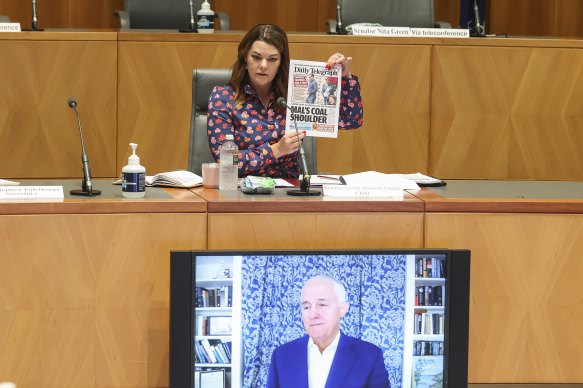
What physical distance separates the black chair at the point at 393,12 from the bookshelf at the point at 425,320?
135 inches

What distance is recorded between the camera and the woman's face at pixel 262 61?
3922mm

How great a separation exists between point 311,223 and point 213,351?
48 cm

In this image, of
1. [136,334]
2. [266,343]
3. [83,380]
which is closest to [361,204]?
[266,343]

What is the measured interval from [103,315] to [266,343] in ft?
1.56

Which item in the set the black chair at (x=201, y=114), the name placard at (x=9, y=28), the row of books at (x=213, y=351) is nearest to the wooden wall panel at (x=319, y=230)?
the row of books at (x=213, y=351)

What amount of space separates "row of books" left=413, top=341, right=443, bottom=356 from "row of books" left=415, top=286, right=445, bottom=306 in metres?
0.10

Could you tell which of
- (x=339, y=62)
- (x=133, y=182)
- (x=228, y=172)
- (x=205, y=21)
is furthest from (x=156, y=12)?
(x=133, y=182)

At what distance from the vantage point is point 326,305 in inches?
112

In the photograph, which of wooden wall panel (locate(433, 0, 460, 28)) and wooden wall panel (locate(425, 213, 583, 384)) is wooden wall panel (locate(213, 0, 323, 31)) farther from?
wooden wall panel (locate(425, 213, 583, 384))

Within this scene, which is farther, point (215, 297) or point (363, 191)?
point (363, 191)

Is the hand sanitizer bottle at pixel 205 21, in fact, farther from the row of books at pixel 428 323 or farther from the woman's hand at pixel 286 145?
the row of books at pixel 428 323

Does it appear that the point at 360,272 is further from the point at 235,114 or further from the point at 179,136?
the point at 179,136

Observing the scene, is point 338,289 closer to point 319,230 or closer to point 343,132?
point 319,230

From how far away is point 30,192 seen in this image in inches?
119
